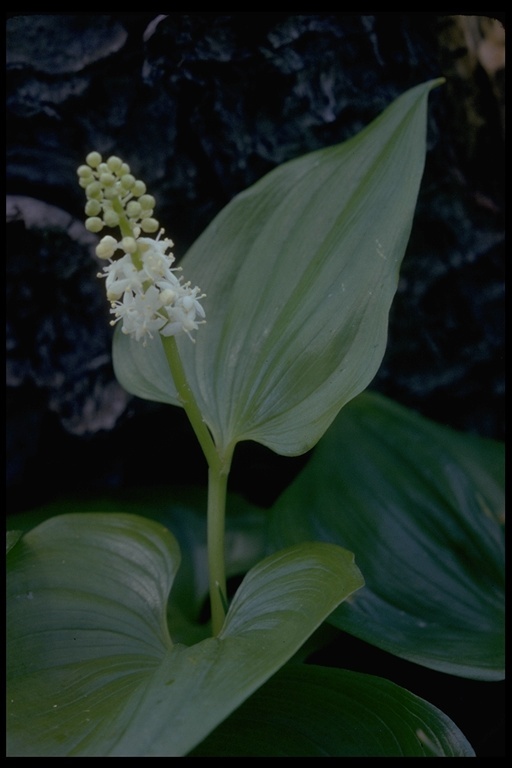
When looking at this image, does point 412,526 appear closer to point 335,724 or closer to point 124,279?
point 335,724

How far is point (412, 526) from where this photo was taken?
1.46 meters

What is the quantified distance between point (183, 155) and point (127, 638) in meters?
1.09

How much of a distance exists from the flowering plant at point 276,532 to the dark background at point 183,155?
0.65ft

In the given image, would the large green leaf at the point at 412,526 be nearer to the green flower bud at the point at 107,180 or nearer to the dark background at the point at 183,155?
the dark background at the point at 183,155

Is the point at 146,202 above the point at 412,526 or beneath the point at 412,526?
above

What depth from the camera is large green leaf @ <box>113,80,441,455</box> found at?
3.70 ft

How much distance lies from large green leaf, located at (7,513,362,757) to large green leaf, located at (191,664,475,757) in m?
0.13

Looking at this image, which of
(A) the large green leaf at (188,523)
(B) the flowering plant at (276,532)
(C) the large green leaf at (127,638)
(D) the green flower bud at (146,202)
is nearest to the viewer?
(C) the large green leaf at (127,638)

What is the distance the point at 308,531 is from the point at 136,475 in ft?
1.80

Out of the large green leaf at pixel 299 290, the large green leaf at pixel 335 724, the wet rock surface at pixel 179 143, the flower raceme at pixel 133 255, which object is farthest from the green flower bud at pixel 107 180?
the large green leaf at pixel 335 724

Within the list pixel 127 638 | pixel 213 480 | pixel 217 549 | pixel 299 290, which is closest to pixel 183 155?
pixel 299 290

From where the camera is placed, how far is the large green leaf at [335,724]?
939 millimetres

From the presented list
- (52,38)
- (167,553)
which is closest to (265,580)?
(167,553)

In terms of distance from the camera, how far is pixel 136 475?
1.81 metres
